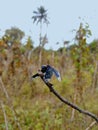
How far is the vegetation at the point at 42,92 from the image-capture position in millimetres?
2438

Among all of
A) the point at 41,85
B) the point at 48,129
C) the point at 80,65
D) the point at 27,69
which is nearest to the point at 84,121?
the point at 48,129

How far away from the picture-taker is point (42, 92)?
4.33m

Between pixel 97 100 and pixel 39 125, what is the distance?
1301 millimetres

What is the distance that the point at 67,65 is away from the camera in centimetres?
534

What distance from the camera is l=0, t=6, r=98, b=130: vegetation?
2.44 metres

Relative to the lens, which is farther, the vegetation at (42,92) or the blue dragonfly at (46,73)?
the vegetation at (42,92)

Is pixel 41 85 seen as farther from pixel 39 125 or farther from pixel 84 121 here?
pixel 84 121

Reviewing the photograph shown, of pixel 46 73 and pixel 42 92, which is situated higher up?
pixel 46 73

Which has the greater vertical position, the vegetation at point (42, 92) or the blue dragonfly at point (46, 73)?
the blue dragonfly at point (46, 73)

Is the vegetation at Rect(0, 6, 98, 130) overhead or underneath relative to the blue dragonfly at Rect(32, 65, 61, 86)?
underneath

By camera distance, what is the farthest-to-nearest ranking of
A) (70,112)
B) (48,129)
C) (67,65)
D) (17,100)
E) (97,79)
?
(67,65)
(97,79)
(17,100)
(70,112)
(48,129)

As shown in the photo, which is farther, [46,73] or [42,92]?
[42,92]

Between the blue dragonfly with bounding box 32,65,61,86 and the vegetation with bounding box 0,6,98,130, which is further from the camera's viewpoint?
the vegetation with bounding box 0,6,98,130

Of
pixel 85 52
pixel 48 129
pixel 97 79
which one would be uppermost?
pixel 85 52
